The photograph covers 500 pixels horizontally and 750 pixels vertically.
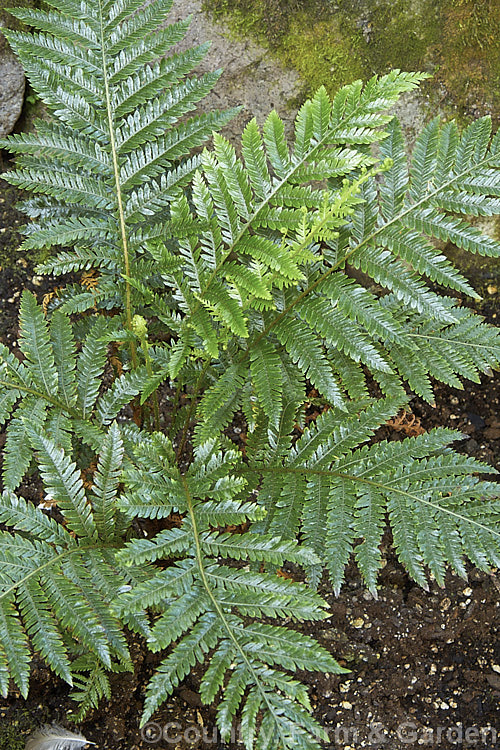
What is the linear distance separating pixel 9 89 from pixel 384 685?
276cm

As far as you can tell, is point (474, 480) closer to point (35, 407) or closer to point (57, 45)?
point (35, 407)

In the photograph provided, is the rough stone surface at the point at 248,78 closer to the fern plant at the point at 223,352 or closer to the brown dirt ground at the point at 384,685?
the fern plant at the point at 223,352

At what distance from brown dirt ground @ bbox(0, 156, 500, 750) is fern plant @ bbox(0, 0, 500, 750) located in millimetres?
213

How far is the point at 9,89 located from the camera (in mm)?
2662

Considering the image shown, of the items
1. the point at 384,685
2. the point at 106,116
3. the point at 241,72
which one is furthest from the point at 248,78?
the point at 384,685

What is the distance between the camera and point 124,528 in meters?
1.93

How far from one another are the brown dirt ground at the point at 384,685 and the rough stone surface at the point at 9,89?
6.98 feet

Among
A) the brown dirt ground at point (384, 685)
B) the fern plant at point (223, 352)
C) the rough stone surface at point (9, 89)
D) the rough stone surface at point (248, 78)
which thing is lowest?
the brown dirt ground at point (384, 685)

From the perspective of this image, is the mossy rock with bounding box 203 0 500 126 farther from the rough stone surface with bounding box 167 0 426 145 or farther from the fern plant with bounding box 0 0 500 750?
the fern plant with bounding box 0 0 500 750

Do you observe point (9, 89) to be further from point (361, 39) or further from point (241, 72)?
point (361, 39)

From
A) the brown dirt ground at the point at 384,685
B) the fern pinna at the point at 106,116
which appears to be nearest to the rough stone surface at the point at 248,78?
the fern pinna at the point at 106,116

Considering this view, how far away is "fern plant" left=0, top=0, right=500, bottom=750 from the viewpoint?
1672mm

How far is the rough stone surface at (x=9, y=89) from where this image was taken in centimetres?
261

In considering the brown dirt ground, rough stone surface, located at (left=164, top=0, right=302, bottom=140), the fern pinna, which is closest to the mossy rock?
rough stone surface, located at (left=164, top=0, right=302, bottom=140)
